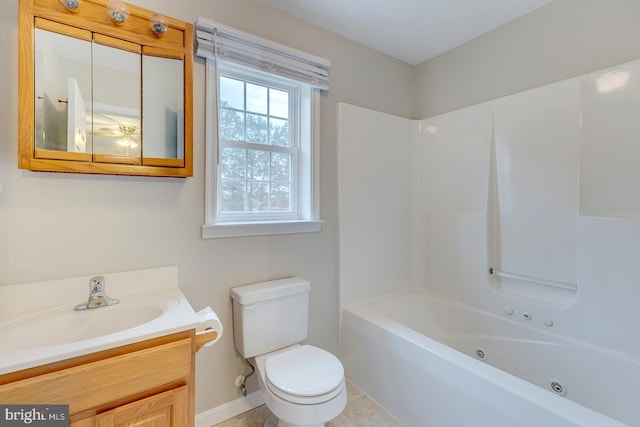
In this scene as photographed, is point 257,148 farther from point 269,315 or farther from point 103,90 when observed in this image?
point 269,315

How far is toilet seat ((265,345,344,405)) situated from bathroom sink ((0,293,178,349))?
1.90 ft

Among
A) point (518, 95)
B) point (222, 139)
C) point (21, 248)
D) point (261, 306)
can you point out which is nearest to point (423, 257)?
point (518, 95)

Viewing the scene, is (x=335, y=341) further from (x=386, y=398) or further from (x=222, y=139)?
(x=222, y=139)

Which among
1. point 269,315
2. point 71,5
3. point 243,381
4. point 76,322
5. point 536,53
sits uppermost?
point 536,53

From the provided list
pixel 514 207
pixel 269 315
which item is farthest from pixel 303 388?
pixel 514 207

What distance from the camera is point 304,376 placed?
4.47 feet

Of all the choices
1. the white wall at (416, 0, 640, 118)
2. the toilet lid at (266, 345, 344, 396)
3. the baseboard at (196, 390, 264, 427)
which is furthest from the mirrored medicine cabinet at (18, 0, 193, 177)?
the white wall at (416, 0, 640, 118)

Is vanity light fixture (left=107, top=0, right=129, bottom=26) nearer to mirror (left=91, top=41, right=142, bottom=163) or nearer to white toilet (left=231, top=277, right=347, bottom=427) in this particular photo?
mirror (left=91, top=41, right=142, bottom=163)

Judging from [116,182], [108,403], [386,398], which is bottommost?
[386,398]

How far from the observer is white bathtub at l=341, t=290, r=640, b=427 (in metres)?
1.21

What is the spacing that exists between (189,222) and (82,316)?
59 cm

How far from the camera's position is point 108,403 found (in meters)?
0.91

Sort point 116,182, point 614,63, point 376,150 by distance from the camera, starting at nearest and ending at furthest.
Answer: point 116,182, point 614,63, point 376,150

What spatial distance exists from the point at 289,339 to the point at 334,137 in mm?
1348
